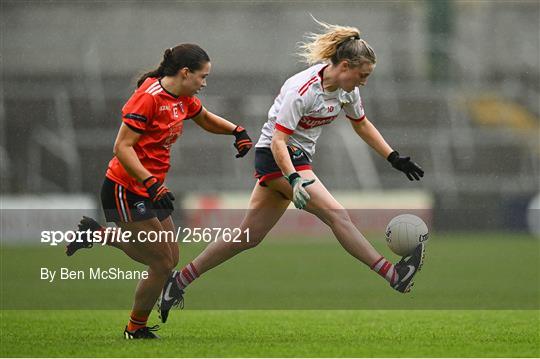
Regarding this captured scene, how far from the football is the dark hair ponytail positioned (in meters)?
1.58

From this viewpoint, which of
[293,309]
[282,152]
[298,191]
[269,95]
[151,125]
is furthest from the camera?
[269,95]

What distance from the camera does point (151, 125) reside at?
5.91m

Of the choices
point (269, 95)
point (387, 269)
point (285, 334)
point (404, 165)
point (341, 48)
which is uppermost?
point (341, 48)

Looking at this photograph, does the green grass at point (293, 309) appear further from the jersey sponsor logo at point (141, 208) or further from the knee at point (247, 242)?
the jersey sponsor logo at point (141, 208)

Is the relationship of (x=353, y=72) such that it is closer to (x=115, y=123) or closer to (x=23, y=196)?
(x=23, y=196)

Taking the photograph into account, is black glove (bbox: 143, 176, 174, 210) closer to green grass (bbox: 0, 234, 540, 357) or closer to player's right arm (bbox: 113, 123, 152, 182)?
player's right arm (bbox: 113, 123, 152, 182)

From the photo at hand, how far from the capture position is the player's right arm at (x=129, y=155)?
573cm

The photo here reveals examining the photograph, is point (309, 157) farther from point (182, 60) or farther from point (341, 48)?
point (182, 60)

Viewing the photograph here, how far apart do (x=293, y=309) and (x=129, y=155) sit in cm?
316

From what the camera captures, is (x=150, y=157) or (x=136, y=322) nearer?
(x=150, y=157)

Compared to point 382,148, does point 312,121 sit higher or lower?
higher

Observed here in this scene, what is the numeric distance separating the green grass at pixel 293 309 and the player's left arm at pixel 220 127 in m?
1.19

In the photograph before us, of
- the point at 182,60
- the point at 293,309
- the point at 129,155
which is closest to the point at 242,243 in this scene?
the point at 129,155

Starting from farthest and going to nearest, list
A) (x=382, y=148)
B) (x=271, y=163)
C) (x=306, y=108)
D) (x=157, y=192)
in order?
1. (x=382, y=148)
2. (x=271, y=163)
3. (x=306, y=108)
4. (x=157, y=192)
